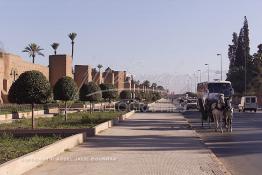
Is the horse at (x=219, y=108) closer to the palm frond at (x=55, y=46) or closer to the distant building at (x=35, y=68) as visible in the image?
the distant building at (x=35, y=68)

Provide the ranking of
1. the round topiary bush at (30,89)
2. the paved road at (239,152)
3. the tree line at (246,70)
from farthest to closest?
the tree line at (246,70), the round topiary bush at (30,89), the paved road at (239,152)

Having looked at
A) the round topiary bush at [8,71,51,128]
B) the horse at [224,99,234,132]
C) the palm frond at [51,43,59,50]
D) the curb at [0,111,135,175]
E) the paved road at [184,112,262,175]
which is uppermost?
the palm frond at [51,43,59,50]

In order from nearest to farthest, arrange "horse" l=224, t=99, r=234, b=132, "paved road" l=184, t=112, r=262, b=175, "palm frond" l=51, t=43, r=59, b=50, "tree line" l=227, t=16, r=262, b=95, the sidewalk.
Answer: the sidewalk, "paved road" l=184, t=112, r=262, b=175, "horse" l=224, t=99, r=234, b=132, "tree line" l=227, t=16, r=262, b=95, "palm frond" l=51, t=43, r=59, b=50

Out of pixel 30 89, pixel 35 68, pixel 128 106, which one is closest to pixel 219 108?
pixel 30 89

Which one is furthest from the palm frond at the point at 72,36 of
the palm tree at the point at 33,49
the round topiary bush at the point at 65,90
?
the round topiary bush at the point at 65,90

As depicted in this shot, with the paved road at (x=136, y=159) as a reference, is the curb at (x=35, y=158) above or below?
above

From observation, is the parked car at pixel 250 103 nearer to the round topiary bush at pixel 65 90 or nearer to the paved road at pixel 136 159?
the round topiary bush at pixel 65 90

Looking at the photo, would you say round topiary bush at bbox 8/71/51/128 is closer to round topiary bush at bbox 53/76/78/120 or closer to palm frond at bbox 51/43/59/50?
round topiary bush at bbox 53/76/78/120

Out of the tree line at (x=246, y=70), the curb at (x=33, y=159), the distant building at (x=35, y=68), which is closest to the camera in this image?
the curb at (x=33, y=159)

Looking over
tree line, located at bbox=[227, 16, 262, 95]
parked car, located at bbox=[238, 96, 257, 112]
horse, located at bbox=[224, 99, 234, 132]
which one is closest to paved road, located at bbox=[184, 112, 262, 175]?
horse, located at bbox=[224, 99, 234, 132]

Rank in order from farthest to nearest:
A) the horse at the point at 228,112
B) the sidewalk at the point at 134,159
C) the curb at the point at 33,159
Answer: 1. the horse at the point at 228,112
2. the sidewalk at the point at 134,159
3. the curb at the point at 33,159

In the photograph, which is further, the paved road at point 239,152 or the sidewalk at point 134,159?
the paved road at point 239,152

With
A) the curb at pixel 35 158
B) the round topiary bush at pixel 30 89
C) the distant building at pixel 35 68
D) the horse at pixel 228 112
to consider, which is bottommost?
the curb at pixel 35 158

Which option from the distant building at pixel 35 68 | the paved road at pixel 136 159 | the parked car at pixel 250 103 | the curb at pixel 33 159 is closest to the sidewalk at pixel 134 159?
the paved road at pixel 136 159
